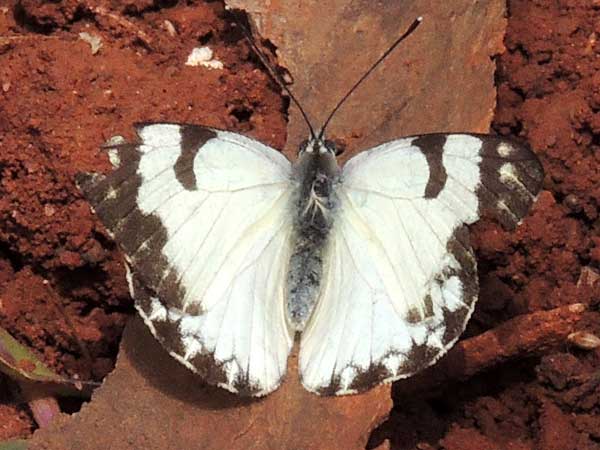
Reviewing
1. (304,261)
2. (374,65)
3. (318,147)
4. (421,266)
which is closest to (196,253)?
(304,261)

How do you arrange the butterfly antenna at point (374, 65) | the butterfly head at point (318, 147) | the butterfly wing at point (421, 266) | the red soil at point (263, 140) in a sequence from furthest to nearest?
the red soil at point (263, 140), the butterfly antenna at point (374, 65), the butterfly head at point (318, 147), the butterfly wing at point (421, 266)

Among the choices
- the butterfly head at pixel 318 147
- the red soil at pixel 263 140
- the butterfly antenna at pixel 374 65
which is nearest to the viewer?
the butterfly head at pixel 318 147

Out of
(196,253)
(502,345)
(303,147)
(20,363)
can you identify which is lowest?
(20,363)

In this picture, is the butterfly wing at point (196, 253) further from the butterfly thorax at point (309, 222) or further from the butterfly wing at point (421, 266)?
the butterfly wing at point (421, 266)

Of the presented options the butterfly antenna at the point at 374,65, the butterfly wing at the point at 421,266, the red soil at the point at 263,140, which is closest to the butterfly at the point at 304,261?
the butterfly wing at the point at 421,266

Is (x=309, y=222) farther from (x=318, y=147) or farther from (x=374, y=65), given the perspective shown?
(x=374, y=65)

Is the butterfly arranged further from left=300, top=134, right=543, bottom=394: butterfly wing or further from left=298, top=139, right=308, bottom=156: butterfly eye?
left=298, top=139, right=308, bottom=156: butterfly eye

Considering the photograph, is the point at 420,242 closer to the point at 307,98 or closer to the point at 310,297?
the point at 310,297
